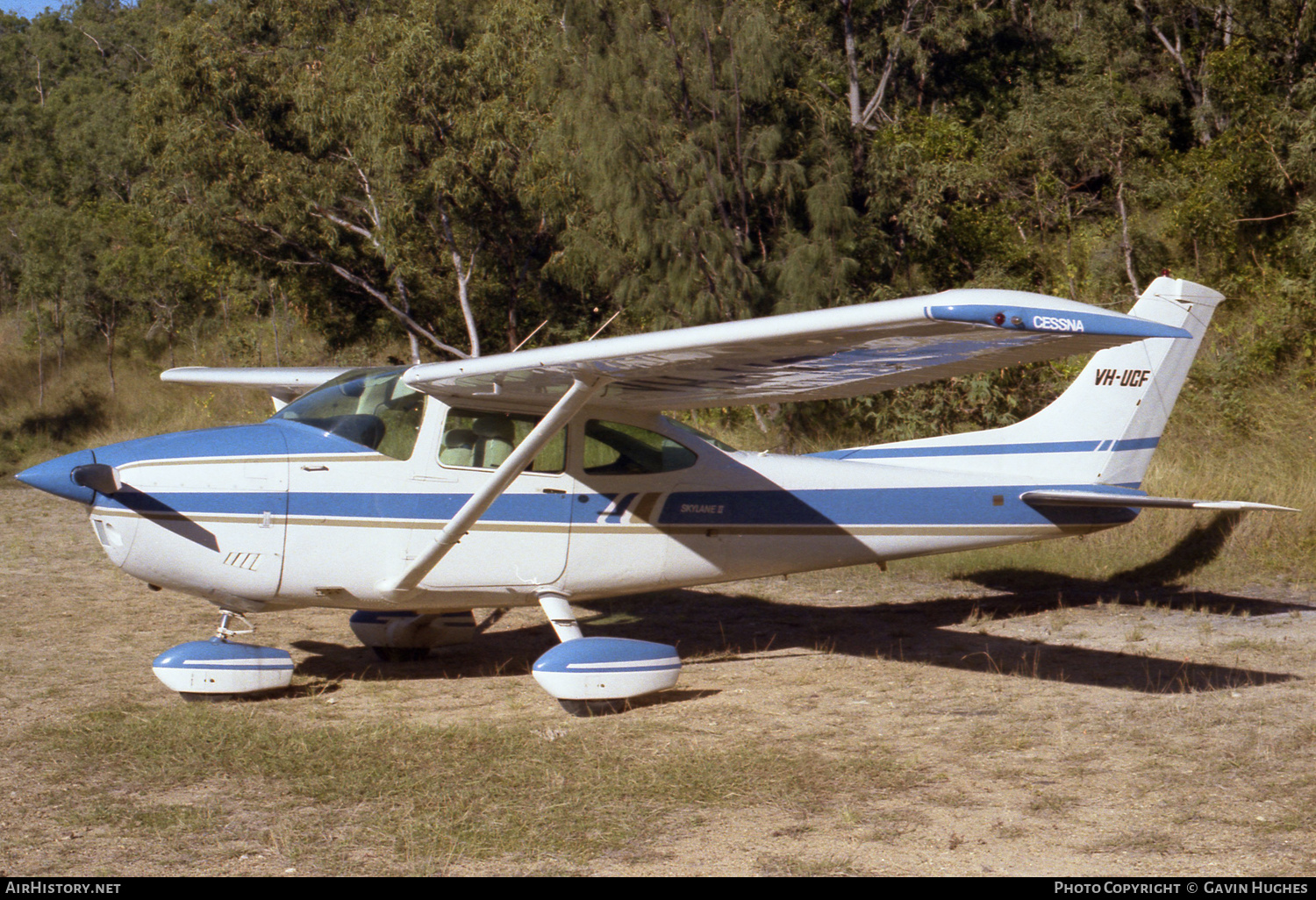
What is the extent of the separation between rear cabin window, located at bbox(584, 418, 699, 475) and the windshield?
117 centimetres

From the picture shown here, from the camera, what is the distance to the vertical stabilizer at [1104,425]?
28.3ft

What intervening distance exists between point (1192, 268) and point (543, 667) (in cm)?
1330

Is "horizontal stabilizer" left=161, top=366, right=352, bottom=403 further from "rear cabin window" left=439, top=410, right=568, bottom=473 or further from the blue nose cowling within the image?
the blue nose cowling

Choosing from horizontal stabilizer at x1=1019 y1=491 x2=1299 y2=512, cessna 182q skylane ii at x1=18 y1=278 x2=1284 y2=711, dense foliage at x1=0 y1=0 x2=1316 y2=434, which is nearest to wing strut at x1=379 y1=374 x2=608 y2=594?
cessna 182q skylane ii at x1=18 y1=278 x2=1284 y2=711

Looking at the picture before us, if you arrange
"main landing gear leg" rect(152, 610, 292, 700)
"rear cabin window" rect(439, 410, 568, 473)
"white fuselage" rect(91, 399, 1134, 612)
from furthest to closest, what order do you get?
"rear cabin window" rect(439, 410, 568, 473)
"main landing gear leg" rect(152, 610, 292, 700)
"white fuselage" rect(91, 399, 1134, 612)

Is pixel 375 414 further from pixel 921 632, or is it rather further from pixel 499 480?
pixel 921 632

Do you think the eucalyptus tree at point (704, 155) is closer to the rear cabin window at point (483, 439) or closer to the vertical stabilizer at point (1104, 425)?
the vertical stabilizer at point (1104, 425)

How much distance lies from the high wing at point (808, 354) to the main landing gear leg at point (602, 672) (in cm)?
161

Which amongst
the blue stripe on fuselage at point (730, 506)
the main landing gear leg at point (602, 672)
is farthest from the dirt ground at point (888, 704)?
the blue stripe on fuselage at point (730, 506)

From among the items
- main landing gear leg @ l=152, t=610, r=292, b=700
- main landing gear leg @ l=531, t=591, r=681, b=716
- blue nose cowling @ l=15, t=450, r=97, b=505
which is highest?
blue nose cowling @ l=15, t=450, r=97, b=505

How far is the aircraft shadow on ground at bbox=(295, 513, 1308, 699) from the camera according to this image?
7621 millimetres

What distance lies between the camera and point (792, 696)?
7.17m

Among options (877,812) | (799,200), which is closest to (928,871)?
(877,812)

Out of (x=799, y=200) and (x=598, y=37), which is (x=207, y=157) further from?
(x=799, y=200)
